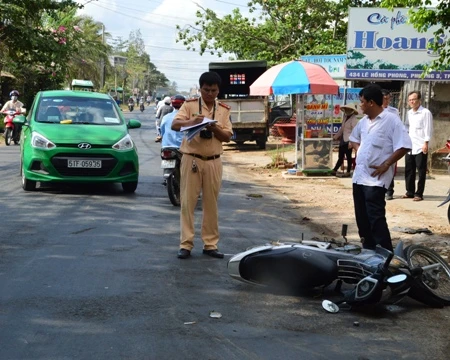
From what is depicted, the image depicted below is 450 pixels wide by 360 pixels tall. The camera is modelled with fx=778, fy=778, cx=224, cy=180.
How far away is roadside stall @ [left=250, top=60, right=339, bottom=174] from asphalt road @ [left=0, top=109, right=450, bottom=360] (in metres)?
7.87

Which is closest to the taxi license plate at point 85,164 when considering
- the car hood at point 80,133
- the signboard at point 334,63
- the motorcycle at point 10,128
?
the car hood at point 80,133

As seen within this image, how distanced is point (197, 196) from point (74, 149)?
4756mm

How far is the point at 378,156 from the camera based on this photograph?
7.07 meters

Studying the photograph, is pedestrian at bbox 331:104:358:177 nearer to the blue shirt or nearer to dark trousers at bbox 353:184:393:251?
the blue shirt

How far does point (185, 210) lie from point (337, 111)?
15798 mm

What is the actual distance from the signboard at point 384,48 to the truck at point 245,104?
8741mm

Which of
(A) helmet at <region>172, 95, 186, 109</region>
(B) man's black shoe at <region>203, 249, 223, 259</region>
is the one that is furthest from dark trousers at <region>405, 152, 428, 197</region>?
(B) man's black shoe at <region>203, 249, 223, 259</region>

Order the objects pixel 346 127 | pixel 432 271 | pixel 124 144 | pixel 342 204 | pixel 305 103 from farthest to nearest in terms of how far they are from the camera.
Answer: pixel 305 103
pixel 346 127
pixel 342 204
pixel 124 144
pixel 432 271

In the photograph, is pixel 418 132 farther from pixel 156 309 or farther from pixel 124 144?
pixel 156 309

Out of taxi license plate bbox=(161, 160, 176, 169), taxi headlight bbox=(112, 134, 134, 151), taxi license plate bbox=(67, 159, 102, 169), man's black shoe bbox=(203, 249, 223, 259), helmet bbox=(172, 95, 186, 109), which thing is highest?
helmet bbox=(172, 95, 186, 109)

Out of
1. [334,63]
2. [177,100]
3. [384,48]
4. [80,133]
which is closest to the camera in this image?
[177,100]

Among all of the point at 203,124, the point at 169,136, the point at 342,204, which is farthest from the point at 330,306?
the point at 342,204

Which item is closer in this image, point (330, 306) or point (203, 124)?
point (330, 306)

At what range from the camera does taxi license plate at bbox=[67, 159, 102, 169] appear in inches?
477
